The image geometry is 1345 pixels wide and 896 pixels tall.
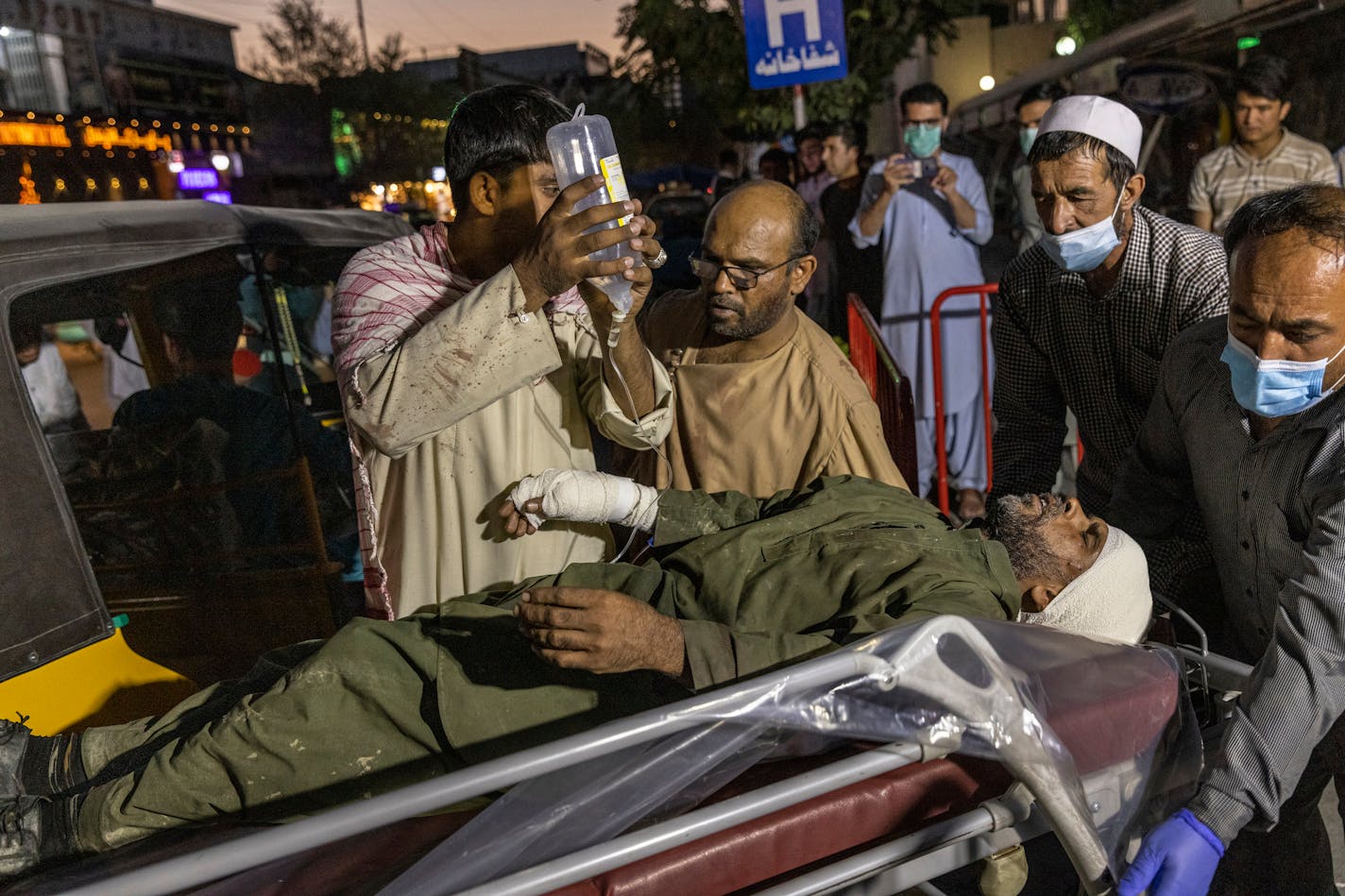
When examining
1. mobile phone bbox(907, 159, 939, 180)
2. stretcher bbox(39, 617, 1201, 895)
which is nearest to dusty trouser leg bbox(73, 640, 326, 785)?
stretcher bbox(39, 617, 1201, 895)

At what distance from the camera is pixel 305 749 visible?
84.2 inches

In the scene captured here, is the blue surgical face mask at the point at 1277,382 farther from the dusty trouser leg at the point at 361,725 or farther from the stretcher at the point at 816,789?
the dusty trouser leg at the point at 361,725

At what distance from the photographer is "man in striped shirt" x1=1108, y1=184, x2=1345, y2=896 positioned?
195 cm

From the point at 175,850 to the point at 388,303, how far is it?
1.14 metres

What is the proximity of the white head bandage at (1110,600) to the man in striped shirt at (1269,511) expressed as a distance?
0.72 feet

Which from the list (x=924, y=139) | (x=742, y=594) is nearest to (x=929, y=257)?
(x=924, y=139)

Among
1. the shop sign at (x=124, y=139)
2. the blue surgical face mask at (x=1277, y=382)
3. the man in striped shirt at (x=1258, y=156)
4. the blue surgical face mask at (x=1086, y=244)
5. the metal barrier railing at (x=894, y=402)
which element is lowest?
the metal barrier railing at (x=894, y=402)

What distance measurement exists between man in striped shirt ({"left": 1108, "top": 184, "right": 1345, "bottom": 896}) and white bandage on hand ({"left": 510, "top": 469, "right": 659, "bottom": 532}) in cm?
128

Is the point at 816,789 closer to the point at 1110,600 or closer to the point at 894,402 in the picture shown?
the point at 1110,600

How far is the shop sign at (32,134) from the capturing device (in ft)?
44.7

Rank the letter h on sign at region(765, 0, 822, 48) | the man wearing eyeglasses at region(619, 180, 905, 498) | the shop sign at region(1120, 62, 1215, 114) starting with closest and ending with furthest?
the man wearing eyeglasses at region(619, 180, 905, 498)
the letter h on sign at region(765, 0, 822, 48)
the shop sign at region(1120, 62, 1215, 114)

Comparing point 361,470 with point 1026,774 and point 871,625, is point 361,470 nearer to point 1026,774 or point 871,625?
point 871,625

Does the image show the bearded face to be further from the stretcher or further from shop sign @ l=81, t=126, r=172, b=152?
shop sign @ l=81, t=126, r=172, b=152

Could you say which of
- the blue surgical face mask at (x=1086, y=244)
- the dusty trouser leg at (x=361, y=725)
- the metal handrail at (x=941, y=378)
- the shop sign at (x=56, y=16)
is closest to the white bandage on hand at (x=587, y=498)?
the dusty trouser leg at (x=361, y=725)
